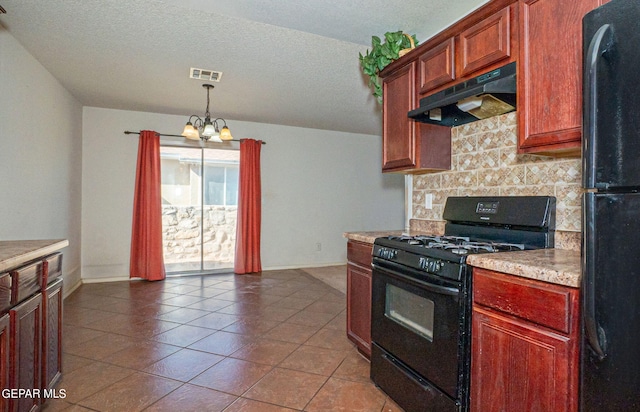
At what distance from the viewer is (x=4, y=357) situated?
1358 millimetres

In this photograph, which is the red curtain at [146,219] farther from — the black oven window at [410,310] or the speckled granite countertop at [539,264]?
the speckled granite countertop at [539,264]

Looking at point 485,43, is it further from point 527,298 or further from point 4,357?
point 4,357

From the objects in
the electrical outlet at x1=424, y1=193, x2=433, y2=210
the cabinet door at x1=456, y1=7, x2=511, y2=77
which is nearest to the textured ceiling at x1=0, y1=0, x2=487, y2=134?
the cabinet door at x1=456, y1=7, x2=511, y2=77

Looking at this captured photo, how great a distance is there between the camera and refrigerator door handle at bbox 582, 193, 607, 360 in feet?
3.17

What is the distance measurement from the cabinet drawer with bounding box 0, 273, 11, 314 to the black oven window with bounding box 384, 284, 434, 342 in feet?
5.85

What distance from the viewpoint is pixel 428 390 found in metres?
1.60

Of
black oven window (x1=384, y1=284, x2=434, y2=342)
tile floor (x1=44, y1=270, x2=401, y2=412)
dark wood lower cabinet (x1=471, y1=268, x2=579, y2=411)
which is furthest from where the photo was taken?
tile floor (x1=44, y1=270, x2=401, y2=412)

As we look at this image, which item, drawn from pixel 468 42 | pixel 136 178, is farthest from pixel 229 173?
pixel 468 42

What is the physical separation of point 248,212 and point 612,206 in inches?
190

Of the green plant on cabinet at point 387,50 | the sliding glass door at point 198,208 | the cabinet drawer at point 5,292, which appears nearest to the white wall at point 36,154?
the sliding glass door at point 198,208

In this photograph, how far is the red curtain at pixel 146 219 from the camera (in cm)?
478

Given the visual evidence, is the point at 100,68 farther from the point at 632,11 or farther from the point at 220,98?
the point at 632,11

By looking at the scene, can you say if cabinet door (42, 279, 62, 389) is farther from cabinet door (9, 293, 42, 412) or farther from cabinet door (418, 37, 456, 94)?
cabinet door (418, 37, 456, 94)

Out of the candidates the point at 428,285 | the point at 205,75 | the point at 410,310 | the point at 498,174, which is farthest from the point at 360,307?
the point at 205,75
